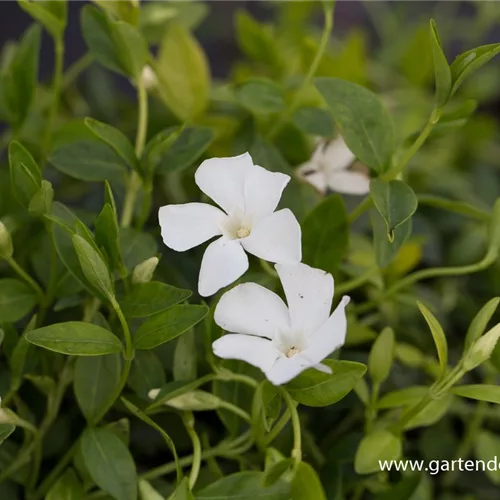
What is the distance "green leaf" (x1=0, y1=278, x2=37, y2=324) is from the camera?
0.47 meters

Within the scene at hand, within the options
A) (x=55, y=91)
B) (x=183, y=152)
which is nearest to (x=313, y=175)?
(x=183, y=152)

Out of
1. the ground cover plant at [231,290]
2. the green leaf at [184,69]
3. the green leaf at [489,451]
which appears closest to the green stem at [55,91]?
the ground cover plant at [231,290]

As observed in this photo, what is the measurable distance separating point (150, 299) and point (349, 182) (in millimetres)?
224

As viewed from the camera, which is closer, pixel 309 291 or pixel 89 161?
pixel 309 291

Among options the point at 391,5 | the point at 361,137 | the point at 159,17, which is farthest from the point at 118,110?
the point at 391,5

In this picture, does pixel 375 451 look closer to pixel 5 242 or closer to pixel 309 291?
pixel 309 291

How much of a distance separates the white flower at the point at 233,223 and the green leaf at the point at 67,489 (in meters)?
0.17

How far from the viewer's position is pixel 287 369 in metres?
0.36

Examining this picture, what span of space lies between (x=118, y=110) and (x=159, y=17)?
0.19 meters

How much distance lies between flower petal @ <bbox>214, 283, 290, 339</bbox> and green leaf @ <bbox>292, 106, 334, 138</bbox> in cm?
20

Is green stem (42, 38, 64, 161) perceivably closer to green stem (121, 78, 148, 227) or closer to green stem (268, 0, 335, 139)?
green stem (121, 78, 148, 227)

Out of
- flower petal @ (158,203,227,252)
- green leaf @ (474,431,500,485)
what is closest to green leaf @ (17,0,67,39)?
flower petal @ (158,203,227,252)

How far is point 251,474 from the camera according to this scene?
0.42 metres

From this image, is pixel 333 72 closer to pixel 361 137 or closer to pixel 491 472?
pixel 361 137
